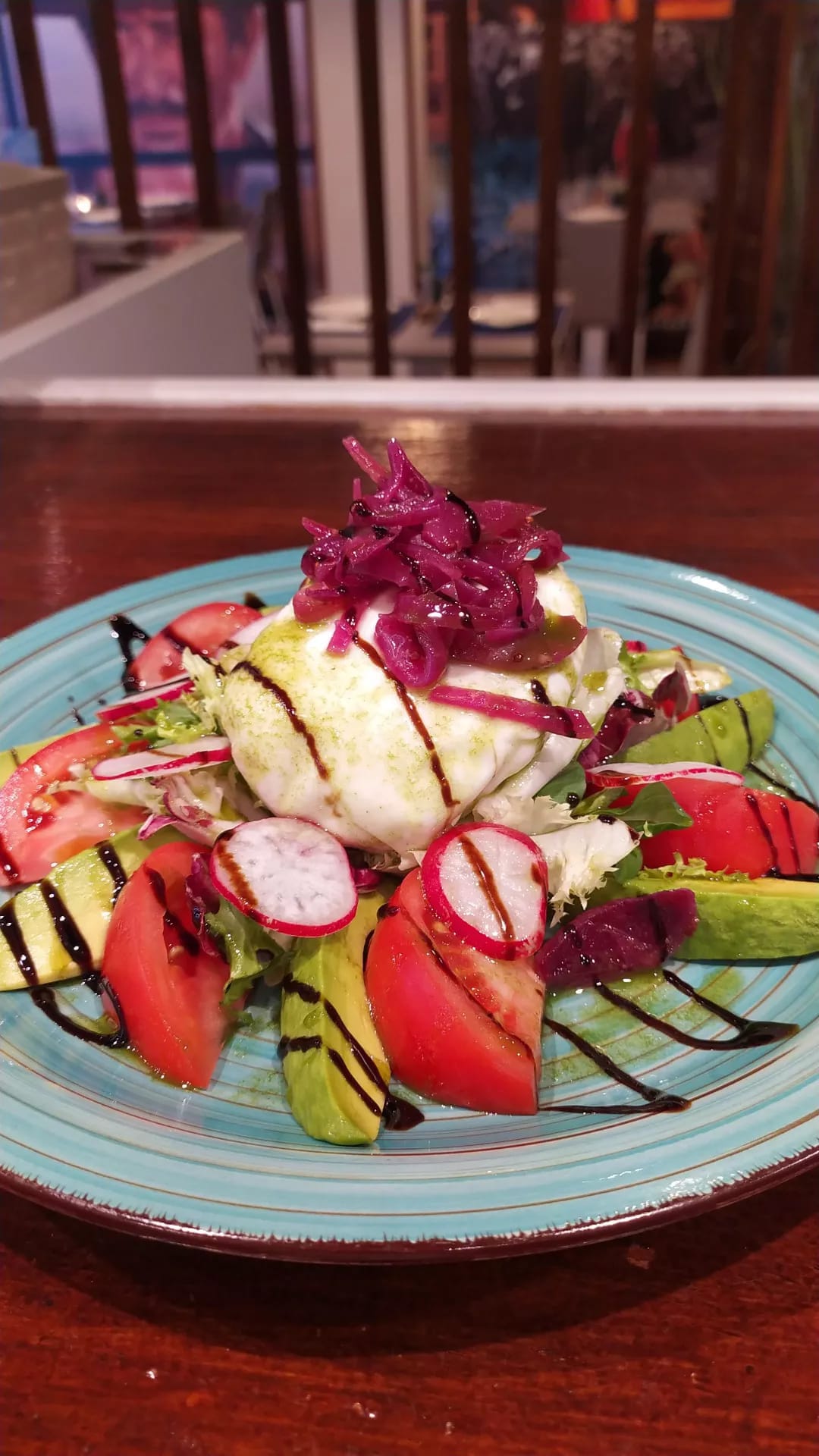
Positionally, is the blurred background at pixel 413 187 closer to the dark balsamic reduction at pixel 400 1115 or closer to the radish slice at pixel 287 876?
the radish slice at pixel 287 876

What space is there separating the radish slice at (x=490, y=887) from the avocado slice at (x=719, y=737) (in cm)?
45

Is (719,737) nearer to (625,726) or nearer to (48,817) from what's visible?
(625,726)

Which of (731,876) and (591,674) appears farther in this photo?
(591,674)

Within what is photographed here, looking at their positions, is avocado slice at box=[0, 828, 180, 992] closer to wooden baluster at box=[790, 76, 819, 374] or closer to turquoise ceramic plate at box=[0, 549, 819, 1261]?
turquoise ceramic plate at box=[0, 549, 819, 1261]

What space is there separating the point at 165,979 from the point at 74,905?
251 millimetres

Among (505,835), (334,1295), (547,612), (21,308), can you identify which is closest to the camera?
(334,1295)

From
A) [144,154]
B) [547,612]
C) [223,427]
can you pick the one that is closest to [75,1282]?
[547,612]

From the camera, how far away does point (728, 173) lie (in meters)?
5.66

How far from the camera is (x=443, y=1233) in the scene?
3.08 ft

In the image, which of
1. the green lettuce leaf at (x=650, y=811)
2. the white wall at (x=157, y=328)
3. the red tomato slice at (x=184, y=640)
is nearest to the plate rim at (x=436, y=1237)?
the green lettuce leaf at (x=650, y=811)

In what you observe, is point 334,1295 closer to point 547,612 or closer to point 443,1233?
point 443,1233

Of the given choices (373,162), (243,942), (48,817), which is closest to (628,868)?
(243,942)

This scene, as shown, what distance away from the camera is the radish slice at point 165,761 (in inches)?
63.4

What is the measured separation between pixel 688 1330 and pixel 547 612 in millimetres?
1030
